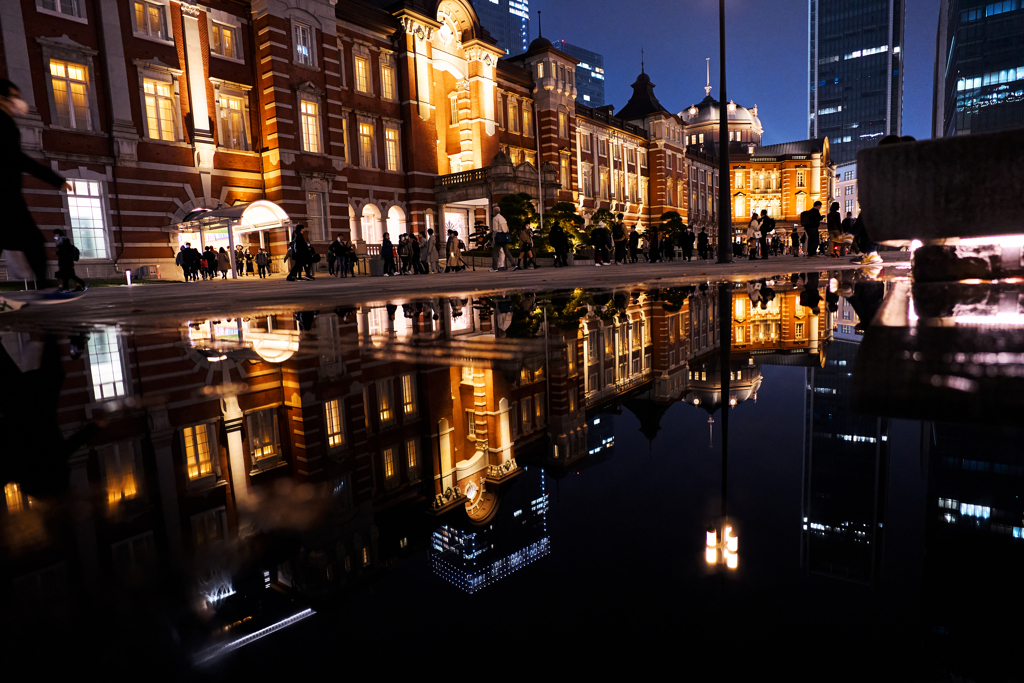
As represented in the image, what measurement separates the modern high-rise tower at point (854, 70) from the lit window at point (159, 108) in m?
144

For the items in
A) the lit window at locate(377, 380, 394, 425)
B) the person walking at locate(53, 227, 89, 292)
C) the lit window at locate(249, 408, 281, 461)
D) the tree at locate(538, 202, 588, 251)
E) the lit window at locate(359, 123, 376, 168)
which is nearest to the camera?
the lit window at locate(249, 408, 281, 461)

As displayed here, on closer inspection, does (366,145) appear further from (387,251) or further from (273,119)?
(387,251)

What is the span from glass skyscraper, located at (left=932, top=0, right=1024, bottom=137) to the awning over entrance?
A: 247 feet

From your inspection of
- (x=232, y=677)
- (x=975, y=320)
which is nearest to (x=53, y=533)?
(x=232, y=677)

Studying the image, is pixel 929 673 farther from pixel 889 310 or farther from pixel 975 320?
pixel 889 310

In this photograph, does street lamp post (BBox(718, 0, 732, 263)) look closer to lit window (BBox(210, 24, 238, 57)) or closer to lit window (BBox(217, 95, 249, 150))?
Result: lit window (BBox(217, 95, 249, 150))

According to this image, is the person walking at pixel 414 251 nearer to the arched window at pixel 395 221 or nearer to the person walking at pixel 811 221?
the arched window at pixel 395 221

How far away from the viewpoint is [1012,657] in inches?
24.2

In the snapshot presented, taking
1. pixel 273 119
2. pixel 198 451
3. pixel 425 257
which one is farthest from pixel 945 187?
pixel 273 119

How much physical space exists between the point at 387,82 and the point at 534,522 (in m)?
32.0

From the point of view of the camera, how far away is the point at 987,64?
66500 mm

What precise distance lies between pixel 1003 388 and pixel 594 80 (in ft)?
575

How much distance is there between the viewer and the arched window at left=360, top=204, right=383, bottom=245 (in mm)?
28859

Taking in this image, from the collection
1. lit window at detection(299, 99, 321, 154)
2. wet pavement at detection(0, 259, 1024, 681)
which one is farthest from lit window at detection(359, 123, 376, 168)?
wet pavement at detection(0, 259, 1024, 681)
